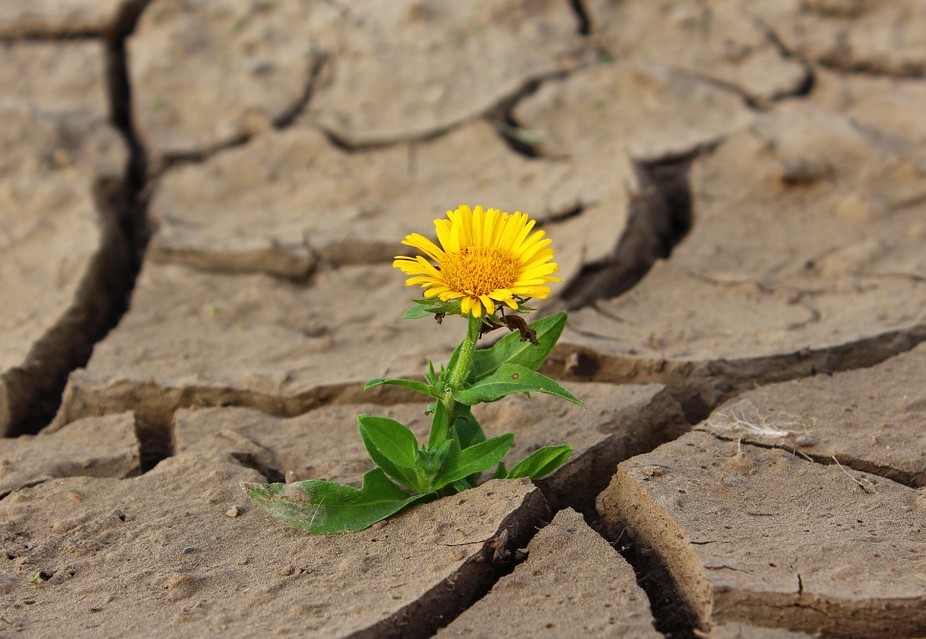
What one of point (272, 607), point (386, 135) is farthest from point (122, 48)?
point (272, 607)

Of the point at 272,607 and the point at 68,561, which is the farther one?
the point at 68,561

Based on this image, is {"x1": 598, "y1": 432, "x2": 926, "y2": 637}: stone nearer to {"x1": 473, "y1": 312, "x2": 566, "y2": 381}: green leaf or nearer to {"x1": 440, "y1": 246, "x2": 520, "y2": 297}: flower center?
{"x1": 473, "y1": 312, "x2": 566, "y2": 381}: green leaf

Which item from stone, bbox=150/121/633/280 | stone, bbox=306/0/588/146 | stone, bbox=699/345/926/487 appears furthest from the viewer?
stone, bbox=306/0/588/146

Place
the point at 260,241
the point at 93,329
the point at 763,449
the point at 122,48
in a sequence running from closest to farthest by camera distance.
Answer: the point at 763,449 < the point at 93,329 < the point at 260,241 < the point at 122,48

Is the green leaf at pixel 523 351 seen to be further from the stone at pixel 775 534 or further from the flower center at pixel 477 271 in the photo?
the stone at pixel 775 534

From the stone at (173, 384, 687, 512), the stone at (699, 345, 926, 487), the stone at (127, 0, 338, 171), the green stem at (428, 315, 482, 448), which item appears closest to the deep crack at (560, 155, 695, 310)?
the stone at (173, 384, 687, 512)

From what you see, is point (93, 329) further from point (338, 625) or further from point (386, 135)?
point (338, 625)

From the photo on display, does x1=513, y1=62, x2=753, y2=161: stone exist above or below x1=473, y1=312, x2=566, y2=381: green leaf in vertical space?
above
